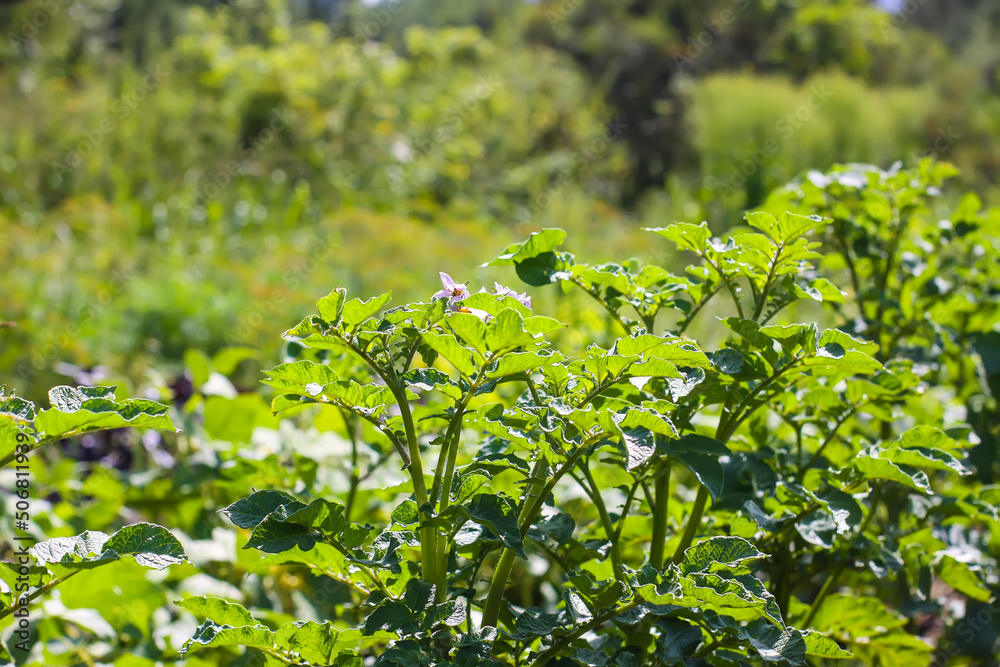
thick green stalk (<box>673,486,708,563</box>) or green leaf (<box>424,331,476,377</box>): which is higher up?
green leaf (<box>424,331,476,377</box>)

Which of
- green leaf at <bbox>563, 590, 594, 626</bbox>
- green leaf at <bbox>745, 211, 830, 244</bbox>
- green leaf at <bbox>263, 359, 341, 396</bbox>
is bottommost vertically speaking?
green leaf at <bbox>563, 590, 594, 626</bbox>

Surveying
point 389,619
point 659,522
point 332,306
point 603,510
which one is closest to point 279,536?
point 389,619

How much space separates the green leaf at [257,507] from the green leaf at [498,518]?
0.62 feet

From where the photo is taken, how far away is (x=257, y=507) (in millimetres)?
852

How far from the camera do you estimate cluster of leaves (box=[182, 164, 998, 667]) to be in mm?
827

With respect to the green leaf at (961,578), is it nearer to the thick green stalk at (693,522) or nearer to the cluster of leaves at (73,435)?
the thick green stalk at (693,522)

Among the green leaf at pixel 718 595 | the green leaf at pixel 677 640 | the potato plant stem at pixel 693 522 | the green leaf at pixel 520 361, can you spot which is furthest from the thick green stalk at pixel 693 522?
the green leaf at pixel 520 361

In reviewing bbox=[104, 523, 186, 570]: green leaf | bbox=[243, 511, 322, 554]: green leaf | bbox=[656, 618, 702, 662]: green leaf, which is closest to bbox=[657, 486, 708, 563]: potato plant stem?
bbox=[656, 618, 702, 662]: green leaf

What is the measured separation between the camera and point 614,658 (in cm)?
99

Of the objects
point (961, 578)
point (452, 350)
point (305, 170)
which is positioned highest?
point (452, 350)

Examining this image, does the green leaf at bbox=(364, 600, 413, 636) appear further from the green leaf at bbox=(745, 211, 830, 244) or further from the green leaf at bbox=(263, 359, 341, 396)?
the green leaf at bbox=(745, 211, 830, 244)

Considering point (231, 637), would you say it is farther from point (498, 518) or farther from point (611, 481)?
point (611, 481)

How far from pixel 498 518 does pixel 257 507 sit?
0.85 ft

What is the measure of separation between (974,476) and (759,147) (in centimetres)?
733
